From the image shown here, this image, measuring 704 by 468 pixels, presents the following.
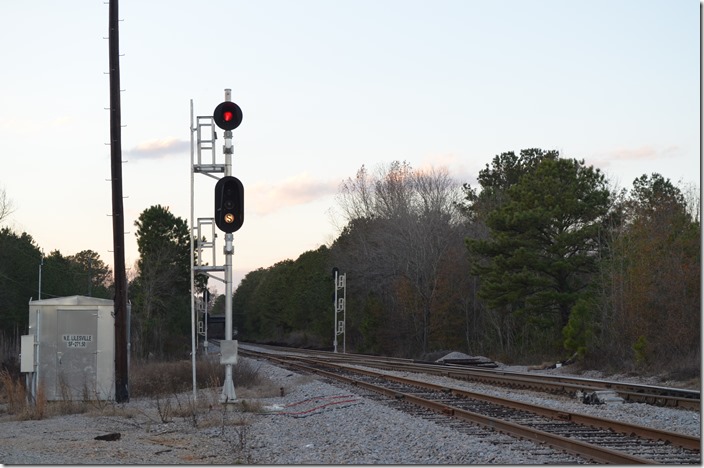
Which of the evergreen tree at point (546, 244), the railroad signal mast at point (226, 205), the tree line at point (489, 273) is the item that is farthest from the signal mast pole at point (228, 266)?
the evergreen tree at point (546, 244)

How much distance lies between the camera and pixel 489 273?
48094 millimetres

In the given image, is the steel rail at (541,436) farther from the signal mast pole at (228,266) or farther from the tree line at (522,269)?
the tree line at (522,269)

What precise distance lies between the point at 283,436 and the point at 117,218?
989cm

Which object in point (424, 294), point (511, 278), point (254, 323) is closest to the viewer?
point (511, 278)

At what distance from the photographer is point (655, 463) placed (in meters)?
10.3

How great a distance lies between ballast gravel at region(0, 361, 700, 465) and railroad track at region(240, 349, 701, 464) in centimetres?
29

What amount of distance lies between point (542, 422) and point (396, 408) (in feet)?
12.3

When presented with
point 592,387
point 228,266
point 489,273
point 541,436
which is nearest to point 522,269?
point 489,273

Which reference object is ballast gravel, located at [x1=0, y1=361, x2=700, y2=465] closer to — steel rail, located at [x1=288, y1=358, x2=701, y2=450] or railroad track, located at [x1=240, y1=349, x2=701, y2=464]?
railroad track, located at [x1=240, y1=349, x2=701, y2=464]

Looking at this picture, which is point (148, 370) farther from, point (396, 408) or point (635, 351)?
point (635, 351)

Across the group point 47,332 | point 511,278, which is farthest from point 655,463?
point 511,278

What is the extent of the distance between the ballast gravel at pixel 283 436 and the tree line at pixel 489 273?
12563 millimetres

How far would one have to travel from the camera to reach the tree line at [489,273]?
34.6m

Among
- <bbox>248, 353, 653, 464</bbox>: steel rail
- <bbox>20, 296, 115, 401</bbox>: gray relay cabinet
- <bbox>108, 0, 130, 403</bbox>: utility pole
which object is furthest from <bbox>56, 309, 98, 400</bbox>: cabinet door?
<bbox>248, 353, 653, 464</bbox>: steel rail
